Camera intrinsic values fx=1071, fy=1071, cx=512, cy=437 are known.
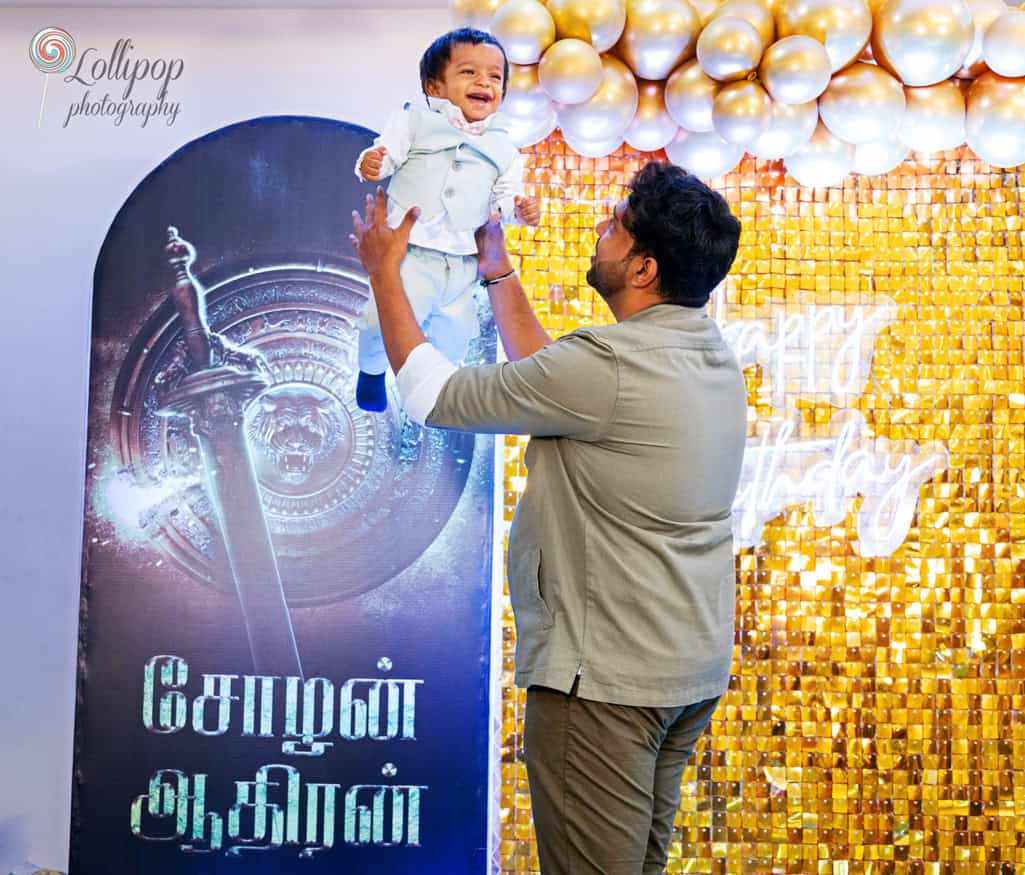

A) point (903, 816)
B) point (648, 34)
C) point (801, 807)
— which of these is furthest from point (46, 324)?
point (903, 816)

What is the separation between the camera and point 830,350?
115 inches

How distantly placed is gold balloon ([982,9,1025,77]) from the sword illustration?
199cm

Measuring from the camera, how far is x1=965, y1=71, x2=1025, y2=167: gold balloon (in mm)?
2510

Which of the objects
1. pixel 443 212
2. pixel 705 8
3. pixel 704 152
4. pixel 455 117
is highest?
pixel 705 8

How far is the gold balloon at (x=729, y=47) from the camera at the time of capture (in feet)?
7.86

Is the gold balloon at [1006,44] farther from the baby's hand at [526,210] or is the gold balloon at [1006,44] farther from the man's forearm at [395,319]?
the man's forearm at [395,319]

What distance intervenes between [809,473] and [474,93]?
4.61 feet

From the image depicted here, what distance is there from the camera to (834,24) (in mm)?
2430

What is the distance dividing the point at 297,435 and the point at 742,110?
4.71 ft

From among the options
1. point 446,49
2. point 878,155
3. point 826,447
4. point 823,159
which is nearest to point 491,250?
point 446,49

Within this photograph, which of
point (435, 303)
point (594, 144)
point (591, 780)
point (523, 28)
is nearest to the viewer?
point (591, 780)

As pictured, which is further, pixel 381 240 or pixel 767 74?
pixel 767 74

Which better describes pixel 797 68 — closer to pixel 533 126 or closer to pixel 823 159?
pixel 823 159

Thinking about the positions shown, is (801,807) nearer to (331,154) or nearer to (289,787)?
(289,787)
